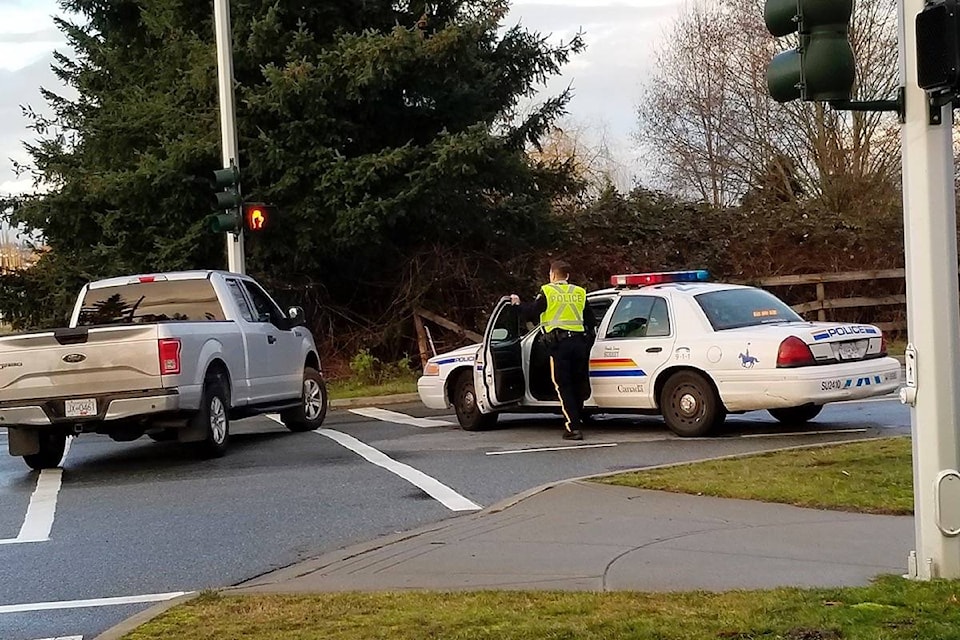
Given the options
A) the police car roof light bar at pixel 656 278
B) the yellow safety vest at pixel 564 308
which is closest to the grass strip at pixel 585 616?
the yellow safety vest at pixel 564 308

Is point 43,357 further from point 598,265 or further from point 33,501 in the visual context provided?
point 598,265

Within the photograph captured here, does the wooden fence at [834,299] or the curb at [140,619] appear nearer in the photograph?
the curb at [140,619]

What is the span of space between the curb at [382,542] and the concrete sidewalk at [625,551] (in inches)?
1.0

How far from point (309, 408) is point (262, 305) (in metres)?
1.46

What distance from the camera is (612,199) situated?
92.2ft

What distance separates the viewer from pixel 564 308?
12703mm

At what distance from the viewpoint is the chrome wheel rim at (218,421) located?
1252cm

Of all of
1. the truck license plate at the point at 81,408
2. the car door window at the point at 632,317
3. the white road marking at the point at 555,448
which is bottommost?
the white road marking at the point at 555,448

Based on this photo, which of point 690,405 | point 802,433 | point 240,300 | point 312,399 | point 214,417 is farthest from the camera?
point 312,399

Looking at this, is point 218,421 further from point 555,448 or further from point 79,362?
point 555,448

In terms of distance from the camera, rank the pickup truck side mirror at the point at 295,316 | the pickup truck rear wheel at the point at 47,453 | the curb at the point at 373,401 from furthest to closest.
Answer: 1. the curb at the point at 373,401
2. the pickup truck side mirror at the point at 295,316
3. the pickup truck rear wheel at the point at 47,453

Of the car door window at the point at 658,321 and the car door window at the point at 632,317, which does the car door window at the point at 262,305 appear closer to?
the car door window at the point at 632,317

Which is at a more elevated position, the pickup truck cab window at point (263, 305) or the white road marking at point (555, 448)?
the pickup truck cab window at point (263, 305)

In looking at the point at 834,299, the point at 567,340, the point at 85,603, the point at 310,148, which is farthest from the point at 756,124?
the point at 85,603
